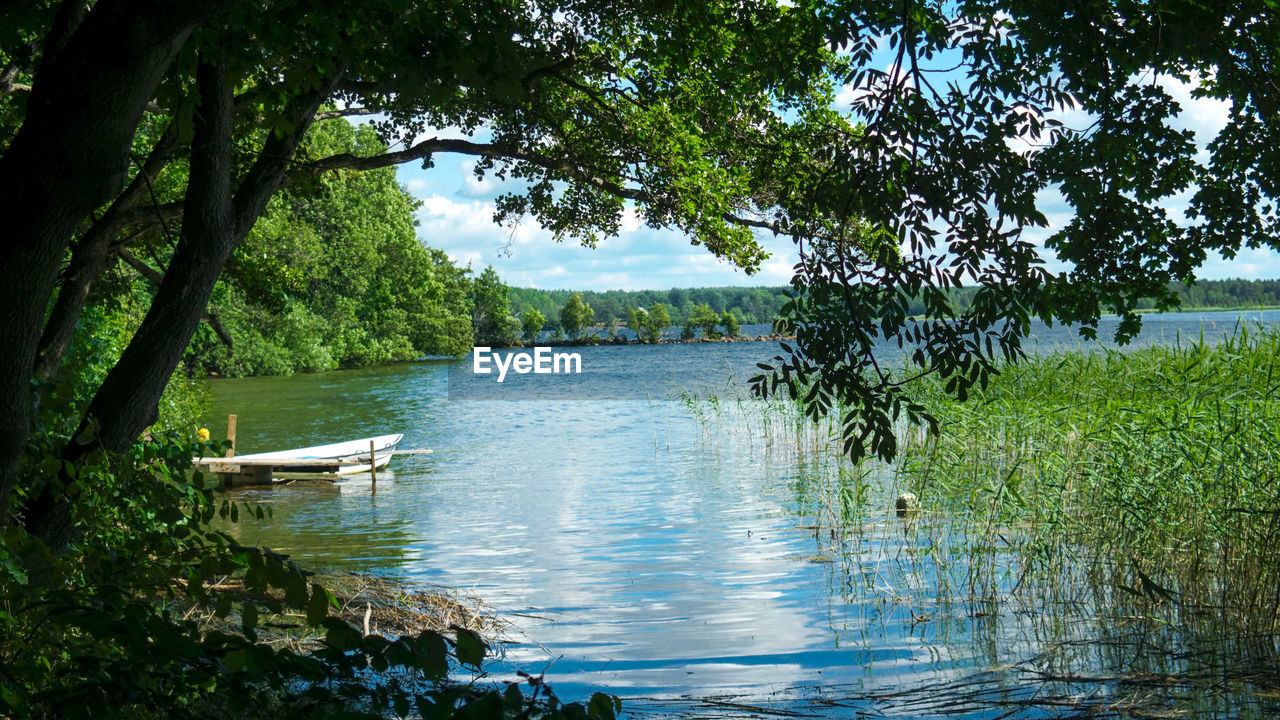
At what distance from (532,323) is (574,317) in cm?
1285

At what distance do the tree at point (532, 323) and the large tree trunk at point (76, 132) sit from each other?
10085 cm

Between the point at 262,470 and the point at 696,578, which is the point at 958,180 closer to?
the point at 696,578

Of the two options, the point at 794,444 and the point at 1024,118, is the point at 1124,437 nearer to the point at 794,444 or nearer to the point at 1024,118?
the point at 1024,118

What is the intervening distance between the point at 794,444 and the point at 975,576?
1034 centimetres

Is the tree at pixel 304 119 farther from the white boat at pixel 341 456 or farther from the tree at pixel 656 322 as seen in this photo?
the tree at pixel 656 322

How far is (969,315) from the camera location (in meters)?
4.07

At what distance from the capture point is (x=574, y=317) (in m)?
118

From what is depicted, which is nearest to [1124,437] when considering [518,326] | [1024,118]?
[1024,118]

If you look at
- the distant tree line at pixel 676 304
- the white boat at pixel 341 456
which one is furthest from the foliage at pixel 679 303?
the white boat at pixel 341 456

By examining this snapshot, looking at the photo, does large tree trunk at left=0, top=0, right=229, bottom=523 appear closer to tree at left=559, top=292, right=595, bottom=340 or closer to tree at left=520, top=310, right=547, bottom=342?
tree at left=520, top=310, right=547, bottom=342

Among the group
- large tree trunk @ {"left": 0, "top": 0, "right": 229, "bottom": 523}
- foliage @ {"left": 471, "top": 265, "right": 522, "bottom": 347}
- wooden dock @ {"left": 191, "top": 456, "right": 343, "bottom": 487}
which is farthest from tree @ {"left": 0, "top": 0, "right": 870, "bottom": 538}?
foliage @ {"left": 471, "top": 265, "right": 522, "bottom": 347}

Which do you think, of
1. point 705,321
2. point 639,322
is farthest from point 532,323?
point 705,321

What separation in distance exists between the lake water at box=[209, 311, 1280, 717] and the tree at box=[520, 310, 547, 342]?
81006 millimetres

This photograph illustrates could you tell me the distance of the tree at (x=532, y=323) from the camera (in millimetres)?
103938
